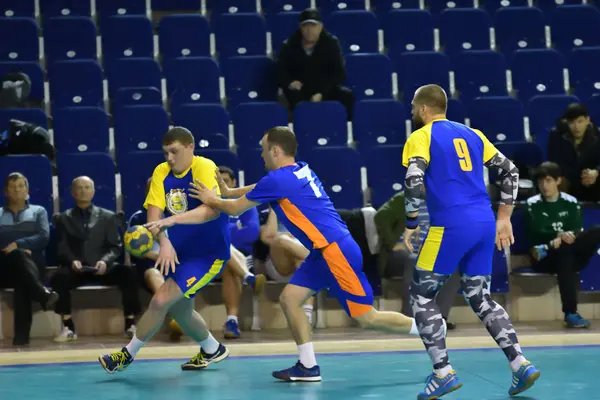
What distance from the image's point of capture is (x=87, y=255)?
784 cm

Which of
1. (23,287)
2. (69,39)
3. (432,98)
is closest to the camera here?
(432,98)

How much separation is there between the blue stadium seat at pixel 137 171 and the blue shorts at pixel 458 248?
3913 mm

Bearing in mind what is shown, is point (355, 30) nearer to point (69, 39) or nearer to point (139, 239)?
point (69, 39)

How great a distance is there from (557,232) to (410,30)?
315 cm

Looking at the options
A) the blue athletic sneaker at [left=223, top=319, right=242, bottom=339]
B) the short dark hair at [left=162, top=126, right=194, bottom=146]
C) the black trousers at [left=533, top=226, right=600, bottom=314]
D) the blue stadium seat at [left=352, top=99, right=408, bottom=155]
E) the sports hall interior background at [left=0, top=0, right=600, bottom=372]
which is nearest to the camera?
the short dark hair at [left=162, top=126, right=194, bottom=146]

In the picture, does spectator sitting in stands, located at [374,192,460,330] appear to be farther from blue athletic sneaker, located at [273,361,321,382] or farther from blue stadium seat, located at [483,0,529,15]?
blue stadium seat, located at [483,0,529,15]

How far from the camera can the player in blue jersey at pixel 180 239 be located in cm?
573

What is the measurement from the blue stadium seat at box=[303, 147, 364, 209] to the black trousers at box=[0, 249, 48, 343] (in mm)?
2377

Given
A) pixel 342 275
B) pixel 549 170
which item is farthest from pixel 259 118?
pixel 342 275

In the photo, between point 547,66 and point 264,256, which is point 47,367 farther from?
point 547,66

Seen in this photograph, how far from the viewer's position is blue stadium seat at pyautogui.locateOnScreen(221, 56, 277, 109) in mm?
9586

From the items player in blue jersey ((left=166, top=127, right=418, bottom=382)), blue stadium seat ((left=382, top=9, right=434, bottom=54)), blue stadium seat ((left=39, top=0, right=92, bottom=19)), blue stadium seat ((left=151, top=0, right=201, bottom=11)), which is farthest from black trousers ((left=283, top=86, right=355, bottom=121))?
player in blue jersey ((left=166, top=127, right=418, bottom=382))

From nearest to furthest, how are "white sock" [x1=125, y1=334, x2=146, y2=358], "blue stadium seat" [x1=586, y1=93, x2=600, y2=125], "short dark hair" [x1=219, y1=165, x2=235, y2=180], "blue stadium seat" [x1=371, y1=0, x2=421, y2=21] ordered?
"white sock" [x1=125, y1=334, x2=146, y2=358]
"short dark hair" [x1=219, y1=165, x2=235, y2=180]
"blue stadium seat" [x1=586, y1=93, x2=600, y2=125]
"blue stadium seat" [x1=371, y1=0, x2=421, y2=21]

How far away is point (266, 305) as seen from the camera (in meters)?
8.16
